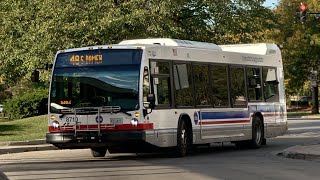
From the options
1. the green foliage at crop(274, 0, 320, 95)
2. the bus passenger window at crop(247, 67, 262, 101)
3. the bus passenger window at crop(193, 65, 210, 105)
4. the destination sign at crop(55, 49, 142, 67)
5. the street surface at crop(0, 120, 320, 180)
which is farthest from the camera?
the green foliage at crop(274, 0, 320, 95)

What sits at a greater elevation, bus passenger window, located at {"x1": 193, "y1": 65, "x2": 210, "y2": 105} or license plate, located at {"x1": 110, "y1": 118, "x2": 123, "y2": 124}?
bus passenger window, located at {"x1": 193, "y1": 65, "x2": 210, "y2": 105}

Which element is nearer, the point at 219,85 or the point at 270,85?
the point at 219,85

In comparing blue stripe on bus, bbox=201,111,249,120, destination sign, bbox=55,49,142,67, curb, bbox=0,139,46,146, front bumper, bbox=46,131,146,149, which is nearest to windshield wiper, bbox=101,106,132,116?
front bumper, bbox=46,131,146,149

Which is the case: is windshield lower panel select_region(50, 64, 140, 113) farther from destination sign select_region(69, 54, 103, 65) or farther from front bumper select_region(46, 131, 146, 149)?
front bumper select_region(46, 131, 146, 149)

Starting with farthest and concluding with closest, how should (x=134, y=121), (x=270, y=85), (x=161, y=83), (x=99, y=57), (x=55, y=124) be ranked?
(x=270, y=85) < (x=161, y=83) < (x=99, y=57) < (x=55, y=124) < (x=134, y=121)

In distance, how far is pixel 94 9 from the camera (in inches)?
1168

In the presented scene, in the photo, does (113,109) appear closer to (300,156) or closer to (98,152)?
(98,152)

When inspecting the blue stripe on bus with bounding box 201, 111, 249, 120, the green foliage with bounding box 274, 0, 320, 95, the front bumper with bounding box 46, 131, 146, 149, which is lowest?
the front bumper with bounding box 46, 131, 146, 149

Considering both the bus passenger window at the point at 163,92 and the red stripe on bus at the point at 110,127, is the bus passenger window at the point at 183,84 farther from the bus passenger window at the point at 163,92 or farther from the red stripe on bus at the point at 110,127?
the red stripe on bus at the point at 110,127

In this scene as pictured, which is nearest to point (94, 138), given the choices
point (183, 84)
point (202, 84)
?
point (183, 84)

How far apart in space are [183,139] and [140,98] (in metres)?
2.37

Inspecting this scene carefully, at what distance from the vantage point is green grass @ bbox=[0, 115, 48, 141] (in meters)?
24.9

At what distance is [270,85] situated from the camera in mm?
22047

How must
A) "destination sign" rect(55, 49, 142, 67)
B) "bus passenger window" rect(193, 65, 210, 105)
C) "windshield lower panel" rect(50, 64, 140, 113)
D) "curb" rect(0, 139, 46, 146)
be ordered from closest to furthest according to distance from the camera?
"windshield lower panel" rect(50, 64, 140, 113) → "destination sign" rect(55, 49, 142, 67) → "bus passenger window" rect(193, 65, 210, 105) → "curb" rect(0, 139, 46, 146)
